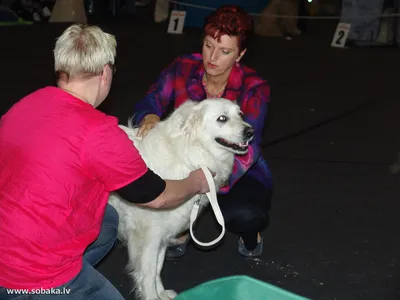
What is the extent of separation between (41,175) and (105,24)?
409 inches

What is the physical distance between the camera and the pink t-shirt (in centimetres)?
202

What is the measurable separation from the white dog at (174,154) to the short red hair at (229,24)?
0.36m

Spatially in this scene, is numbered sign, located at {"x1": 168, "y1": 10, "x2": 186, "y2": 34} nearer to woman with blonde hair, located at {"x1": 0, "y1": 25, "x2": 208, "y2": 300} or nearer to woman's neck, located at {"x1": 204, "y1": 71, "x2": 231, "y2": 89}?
woman's neck, located at {"x1": 204, "y1": 71, "x2": 231, "y2": 89}

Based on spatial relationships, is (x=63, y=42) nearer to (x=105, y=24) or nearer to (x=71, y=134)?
(x=71, y=134)

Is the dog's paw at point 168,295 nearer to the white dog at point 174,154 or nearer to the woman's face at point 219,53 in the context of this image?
the white dog at point 174,154

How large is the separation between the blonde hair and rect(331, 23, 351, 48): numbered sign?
908 cm

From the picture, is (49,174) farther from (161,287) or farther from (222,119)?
(161,287)

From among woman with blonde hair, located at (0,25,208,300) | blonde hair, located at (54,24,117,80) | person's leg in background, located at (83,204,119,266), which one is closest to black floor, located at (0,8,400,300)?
person's leg in background, located at (83,204,119,266)

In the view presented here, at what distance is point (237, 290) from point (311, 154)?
10.8 feet

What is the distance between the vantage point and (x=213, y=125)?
10.2 ft

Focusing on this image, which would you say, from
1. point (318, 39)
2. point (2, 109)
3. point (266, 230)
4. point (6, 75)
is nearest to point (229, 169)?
point (266, 230)

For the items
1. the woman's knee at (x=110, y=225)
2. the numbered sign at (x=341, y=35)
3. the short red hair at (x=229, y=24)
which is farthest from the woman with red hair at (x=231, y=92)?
the numbered sign at (x=341, y=35)

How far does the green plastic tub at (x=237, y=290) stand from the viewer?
2.19 metres

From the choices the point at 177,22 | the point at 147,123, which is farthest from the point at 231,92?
the point at 177,22
